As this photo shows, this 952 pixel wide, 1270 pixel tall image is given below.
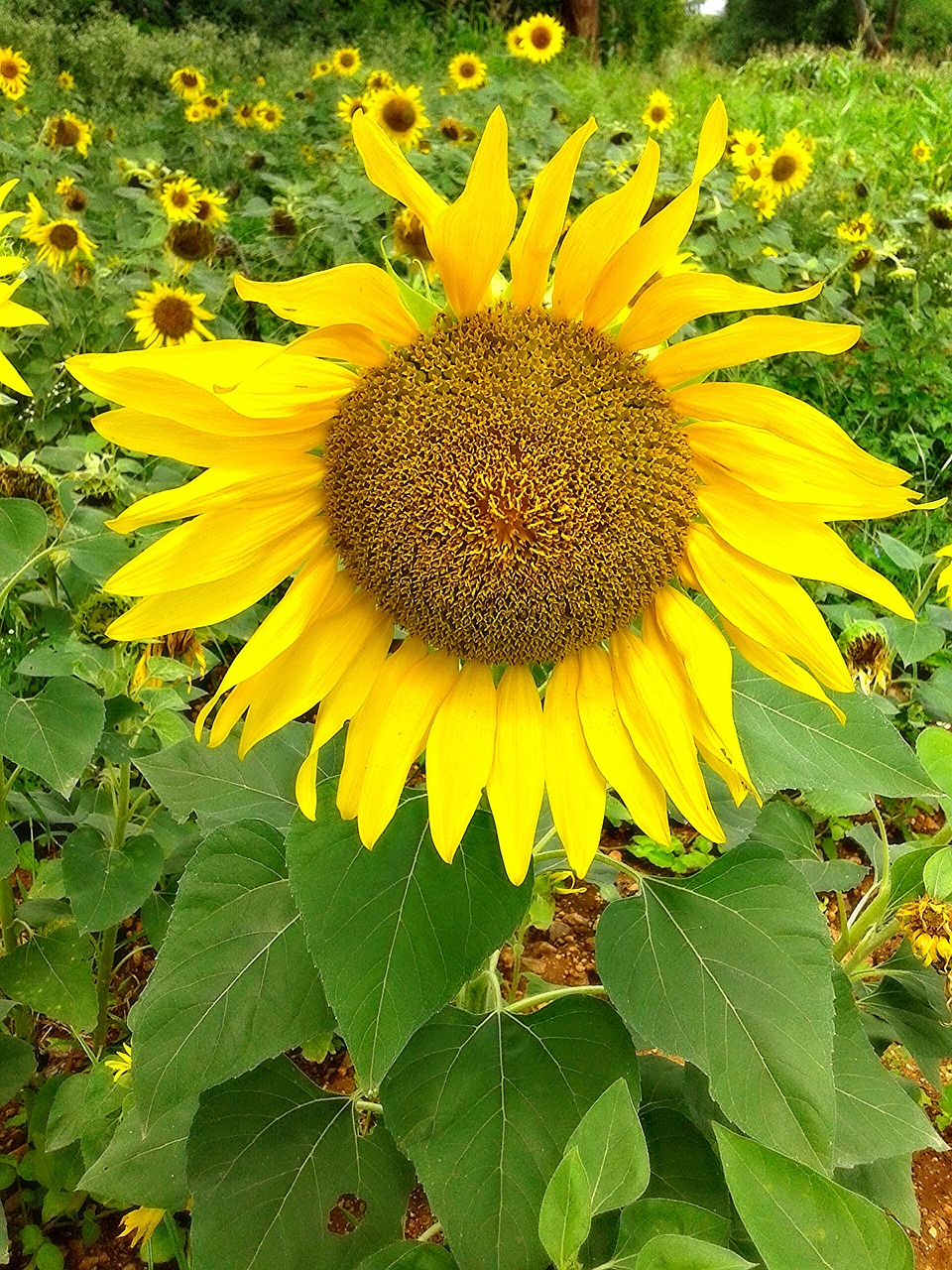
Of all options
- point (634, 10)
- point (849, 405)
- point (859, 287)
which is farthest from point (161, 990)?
point (634, 10)

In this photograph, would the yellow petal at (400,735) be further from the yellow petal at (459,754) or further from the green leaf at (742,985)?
the green leaf at (742,985)

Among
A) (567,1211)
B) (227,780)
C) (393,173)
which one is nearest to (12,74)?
(227,780)

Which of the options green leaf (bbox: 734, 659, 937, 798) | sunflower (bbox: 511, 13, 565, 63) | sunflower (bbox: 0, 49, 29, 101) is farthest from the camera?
sunflower (bbox: 511, 13, 565, 63)

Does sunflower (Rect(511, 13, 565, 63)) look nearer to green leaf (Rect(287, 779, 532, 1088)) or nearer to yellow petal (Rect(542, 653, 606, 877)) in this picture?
yellow petal (Rect(542, 653, 606, 877))

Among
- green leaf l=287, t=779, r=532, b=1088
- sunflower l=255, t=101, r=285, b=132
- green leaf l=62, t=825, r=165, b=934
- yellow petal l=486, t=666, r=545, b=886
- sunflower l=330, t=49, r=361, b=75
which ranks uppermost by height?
yellow petal l=486, t=666, r=545, b=886

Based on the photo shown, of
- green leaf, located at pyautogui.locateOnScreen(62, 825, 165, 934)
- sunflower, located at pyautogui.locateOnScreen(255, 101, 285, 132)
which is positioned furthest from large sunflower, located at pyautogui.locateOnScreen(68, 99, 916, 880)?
sunflower, located at pyautogui.locateOnScreen(255, 101, 285, 132)

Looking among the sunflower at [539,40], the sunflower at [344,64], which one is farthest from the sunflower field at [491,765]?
the sunflower at [539,40]

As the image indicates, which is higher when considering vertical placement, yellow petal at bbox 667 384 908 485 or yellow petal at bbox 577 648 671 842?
yellow petal at bbox 667 384 908 485
